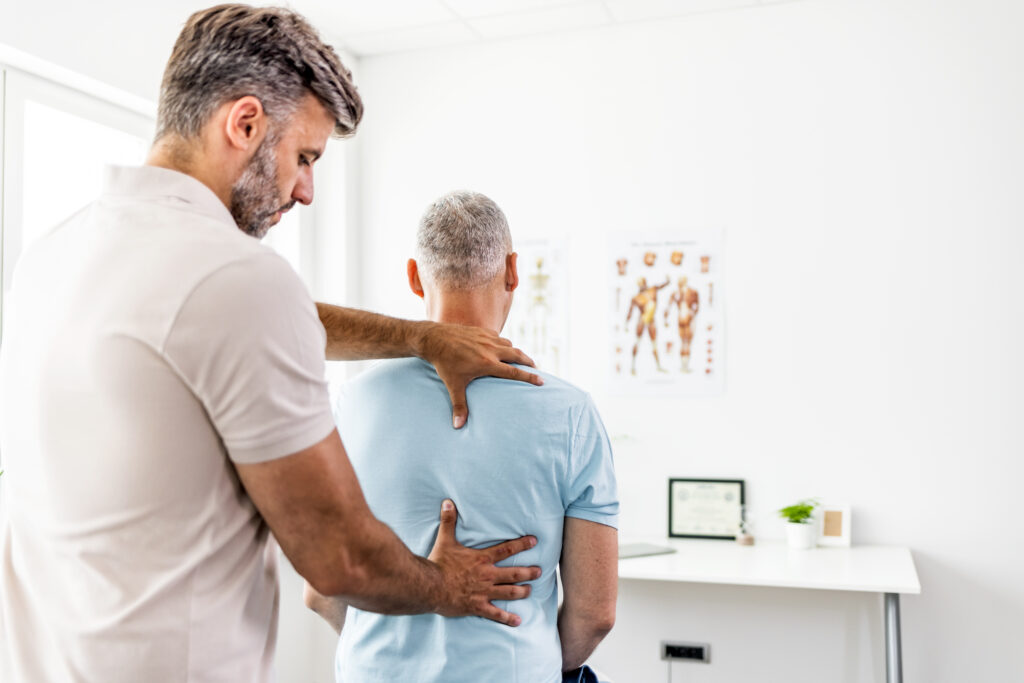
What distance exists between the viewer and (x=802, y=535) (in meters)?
2.84

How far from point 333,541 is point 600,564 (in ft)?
1.88

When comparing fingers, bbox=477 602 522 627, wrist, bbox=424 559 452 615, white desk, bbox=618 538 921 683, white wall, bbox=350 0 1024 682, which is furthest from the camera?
white wall, bbox=350 0 1024 682

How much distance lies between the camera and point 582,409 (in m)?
1.26

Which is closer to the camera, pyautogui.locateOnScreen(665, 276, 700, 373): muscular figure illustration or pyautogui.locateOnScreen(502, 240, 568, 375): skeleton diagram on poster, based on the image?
pyautogui.locateOnScreen(665, 276, 700, 373): muscular figure illustration

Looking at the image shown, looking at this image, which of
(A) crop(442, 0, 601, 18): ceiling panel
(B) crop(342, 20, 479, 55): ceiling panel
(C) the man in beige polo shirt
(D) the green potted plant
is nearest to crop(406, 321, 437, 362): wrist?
(C) the man in beige polo shirt

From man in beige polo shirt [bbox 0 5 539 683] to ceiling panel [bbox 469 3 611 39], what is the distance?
2.37m

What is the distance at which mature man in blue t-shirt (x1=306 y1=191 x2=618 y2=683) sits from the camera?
48.1 inches

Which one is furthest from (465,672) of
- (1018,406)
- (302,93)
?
(1018,406)

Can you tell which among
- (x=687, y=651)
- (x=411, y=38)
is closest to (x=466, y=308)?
(x=687, y=651)

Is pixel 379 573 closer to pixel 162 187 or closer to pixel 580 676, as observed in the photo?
pixel 162 187

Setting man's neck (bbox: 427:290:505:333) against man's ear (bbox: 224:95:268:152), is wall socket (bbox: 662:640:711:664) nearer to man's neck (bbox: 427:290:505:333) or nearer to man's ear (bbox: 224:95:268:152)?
man's neck (bbox: 427:290:505:333)

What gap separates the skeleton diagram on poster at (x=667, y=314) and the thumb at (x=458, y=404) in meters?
2.01

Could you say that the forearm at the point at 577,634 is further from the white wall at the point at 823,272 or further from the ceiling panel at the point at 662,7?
the ceiling panel at the point at 662,7

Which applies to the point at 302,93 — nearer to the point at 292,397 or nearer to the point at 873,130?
the point at 292,397
